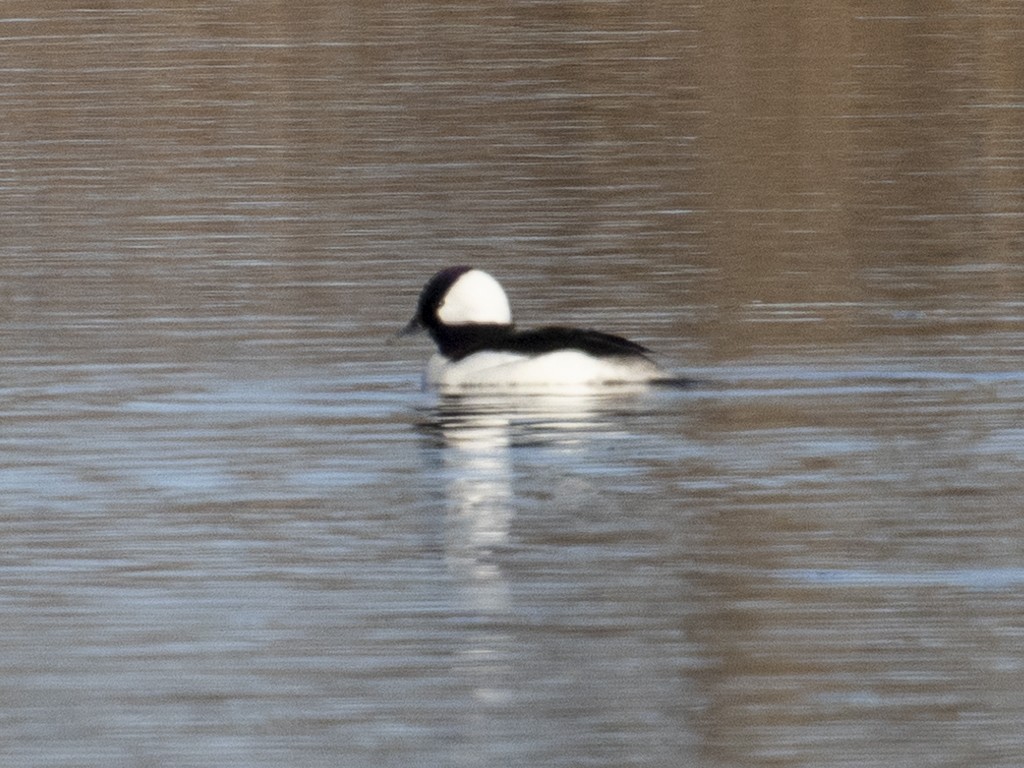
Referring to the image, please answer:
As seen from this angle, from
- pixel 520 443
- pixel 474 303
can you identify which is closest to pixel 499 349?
pixel 474 303

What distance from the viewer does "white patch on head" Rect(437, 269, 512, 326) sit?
13.3 metres

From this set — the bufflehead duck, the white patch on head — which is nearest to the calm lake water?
the bufflehead duck

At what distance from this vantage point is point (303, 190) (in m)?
19.6

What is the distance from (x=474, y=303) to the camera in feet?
43.8

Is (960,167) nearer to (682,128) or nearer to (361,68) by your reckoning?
(682,128)

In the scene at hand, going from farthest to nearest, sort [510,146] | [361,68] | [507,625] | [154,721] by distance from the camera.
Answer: [361,68] → [510,146] → [507,625] → [154,721]

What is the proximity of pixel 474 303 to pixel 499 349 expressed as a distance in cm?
64

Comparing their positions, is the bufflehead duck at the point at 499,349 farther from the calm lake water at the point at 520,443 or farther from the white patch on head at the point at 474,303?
the calm lake water at the point at 520,443

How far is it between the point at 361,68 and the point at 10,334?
14174 millimetres

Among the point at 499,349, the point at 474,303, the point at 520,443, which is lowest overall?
the point at 520,443

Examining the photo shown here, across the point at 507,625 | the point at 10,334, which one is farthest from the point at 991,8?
the point at 507,625

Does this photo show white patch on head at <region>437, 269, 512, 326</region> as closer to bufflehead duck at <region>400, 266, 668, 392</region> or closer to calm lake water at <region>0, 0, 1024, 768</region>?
bufflehead duck at <region>400, 266, 668, 392</region>

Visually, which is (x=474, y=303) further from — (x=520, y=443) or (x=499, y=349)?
(x=520, y=443)

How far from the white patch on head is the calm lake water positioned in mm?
431
